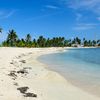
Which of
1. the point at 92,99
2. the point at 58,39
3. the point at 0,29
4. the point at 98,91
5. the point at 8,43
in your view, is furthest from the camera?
the point at 58,39

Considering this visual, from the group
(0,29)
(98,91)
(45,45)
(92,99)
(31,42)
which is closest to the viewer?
(92,99)

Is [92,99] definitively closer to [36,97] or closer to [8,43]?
[36,97]

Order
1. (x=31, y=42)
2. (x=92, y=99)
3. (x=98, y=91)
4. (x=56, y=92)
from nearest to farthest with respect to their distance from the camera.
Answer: (x=92, y=99) → (x=56, y=92) → (x=98, y=91) → (x=31, y=42)

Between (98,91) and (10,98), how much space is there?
6.95 meters

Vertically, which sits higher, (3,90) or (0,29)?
(0,29)

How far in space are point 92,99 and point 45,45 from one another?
156 m

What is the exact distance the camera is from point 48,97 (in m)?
12.9

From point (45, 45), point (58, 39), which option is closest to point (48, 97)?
point (45, 45)

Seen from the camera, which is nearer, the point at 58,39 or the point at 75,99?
the point at 75,99

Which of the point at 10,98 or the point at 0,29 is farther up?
the point at 0,29

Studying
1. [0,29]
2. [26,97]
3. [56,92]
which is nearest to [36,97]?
[26,97]

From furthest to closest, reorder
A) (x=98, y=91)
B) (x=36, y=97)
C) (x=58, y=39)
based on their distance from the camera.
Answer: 1. (x=58, y=39)
2. (x=98, y=91)
3. (x=36, y=97)

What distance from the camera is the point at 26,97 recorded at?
12133 mm

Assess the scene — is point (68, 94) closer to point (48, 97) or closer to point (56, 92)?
point (56, 92)
